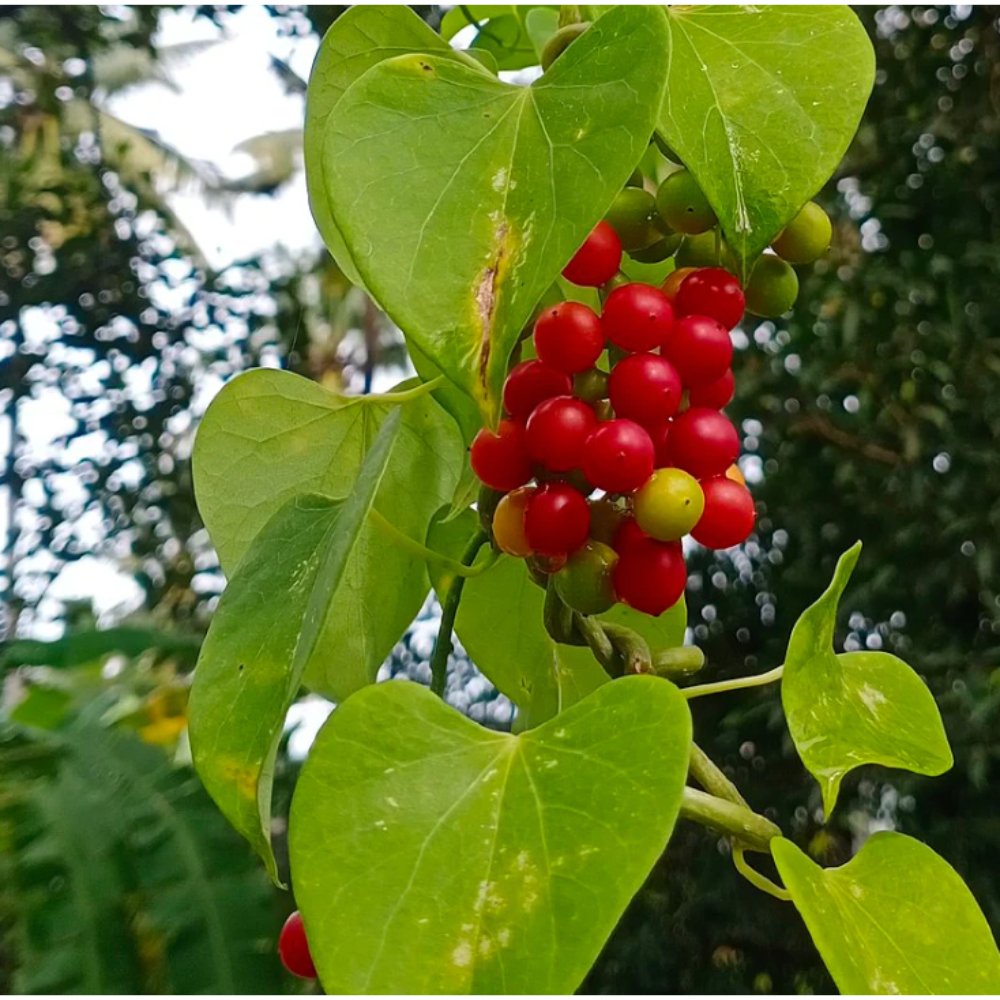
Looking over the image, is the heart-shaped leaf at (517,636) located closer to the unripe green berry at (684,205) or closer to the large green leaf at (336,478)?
the large green leaf at (336,478)

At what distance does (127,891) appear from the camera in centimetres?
23

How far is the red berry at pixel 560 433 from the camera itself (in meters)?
0.23

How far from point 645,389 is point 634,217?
5cm

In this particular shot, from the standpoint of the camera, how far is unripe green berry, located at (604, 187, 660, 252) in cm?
25

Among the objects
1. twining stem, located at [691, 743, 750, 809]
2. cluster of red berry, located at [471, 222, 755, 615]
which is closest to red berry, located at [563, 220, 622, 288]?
cluster of red berry, located at [471, 222, 755, 615]

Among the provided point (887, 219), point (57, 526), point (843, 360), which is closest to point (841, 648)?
point (843, 360)

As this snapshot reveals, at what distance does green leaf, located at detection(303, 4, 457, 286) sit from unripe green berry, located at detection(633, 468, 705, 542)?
100mm

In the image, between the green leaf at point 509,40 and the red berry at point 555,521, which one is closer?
the red berry at point 555,521

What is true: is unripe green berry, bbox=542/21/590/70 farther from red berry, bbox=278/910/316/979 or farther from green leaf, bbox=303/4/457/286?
red berry, bbox=278/910/316/979

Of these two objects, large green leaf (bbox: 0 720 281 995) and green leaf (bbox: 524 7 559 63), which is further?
green leaf (bbox: 524 7 559 63)

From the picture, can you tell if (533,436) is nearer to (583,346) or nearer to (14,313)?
(583,346)

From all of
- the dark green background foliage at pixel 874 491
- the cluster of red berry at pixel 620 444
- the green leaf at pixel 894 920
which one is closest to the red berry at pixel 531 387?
the cluster of red berry at pixel 620 444

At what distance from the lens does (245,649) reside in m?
0.23

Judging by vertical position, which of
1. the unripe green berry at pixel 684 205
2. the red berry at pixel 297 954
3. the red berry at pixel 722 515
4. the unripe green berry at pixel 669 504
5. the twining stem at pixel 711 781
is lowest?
the red berry at pixel 297 954
